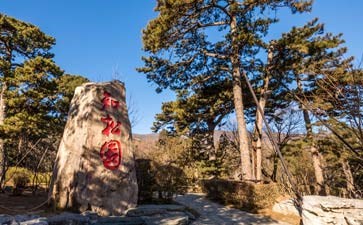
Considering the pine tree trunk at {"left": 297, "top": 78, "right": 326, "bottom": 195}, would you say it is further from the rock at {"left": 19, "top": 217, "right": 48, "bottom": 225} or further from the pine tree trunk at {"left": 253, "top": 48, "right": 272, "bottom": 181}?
the rock at {"left": 19, "top": 217, "right": 48, "bottom": 225}

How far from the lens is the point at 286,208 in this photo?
7.28 metres

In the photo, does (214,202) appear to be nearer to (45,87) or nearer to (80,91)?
(80,91)

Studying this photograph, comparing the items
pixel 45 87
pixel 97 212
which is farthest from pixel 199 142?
pixel 97 212

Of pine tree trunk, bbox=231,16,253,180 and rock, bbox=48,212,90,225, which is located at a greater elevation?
pine tree trunk, bbox=231,16,253,180

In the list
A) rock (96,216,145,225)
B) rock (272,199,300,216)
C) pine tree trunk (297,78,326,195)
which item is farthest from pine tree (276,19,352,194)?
rock (96,216,145,225)

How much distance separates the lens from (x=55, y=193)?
5.87 m

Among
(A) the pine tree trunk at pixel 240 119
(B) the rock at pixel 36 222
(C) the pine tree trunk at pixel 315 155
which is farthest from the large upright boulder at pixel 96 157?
(C) the pine tree trunk at pixel 315 155

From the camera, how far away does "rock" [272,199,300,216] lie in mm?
7038

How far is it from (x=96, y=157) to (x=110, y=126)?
833 millimetres

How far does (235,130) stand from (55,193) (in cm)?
1374

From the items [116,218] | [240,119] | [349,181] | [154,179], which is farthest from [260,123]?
[116,218]

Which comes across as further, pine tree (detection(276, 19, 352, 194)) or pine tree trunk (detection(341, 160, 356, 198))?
pine tree (detection(276, 19, 352, 194))

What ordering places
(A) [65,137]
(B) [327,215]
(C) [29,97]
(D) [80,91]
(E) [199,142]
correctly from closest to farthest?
1. (B) [327,215]
2. (A) [65,137]
3. (D) [80,91]
4. (C) [29,97]
5. (E) [199,142]

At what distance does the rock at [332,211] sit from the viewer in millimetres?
3783
